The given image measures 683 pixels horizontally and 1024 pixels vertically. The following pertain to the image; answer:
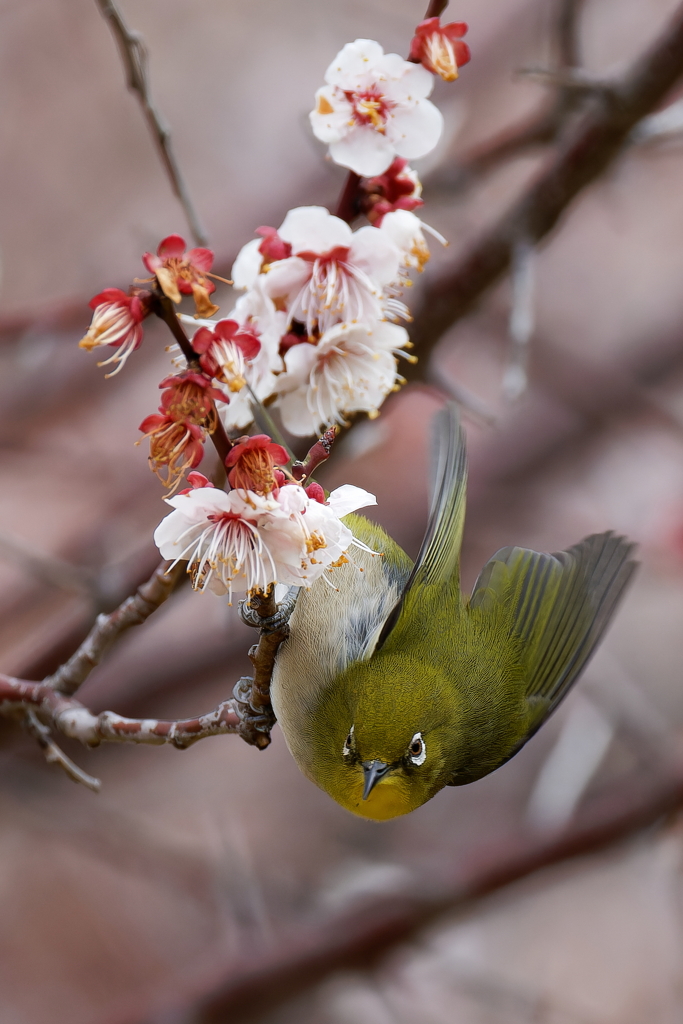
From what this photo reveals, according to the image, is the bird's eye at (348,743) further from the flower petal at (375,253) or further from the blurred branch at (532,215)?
the blurred branch at (532,215)

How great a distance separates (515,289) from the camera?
259 cm

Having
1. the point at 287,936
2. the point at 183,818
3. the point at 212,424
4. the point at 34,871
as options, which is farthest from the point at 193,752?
the point at 212,424

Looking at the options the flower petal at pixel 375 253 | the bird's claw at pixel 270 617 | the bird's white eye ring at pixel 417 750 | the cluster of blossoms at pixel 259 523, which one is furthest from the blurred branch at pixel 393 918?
the flower petal at pixel 375 253

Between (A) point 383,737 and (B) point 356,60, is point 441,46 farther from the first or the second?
(A) point 383,737

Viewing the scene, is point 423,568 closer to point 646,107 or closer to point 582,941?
point 646,107

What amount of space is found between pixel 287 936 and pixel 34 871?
A: 2.04 metres

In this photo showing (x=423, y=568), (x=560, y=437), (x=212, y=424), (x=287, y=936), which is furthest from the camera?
(x=560, y=437)

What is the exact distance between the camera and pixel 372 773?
195 centimetres

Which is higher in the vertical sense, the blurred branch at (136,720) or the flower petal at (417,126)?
the flower petal at (417,126)

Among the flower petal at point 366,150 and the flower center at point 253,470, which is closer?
the flower center at point 253,470

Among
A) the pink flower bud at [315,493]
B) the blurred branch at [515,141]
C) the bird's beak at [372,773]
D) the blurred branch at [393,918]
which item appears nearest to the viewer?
the pink flower bud at [315,493]

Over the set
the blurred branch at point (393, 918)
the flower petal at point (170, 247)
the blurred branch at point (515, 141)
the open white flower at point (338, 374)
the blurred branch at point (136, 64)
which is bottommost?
the blurred branch at point (393, 918)

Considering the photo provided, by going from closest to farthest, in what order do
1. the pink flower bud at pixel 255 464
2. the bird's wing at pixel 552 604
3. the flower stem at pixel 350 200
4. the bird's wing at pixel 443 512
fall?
the pink flower bud at pixel 255 464 < the flower stem at pixel 350 200 < the bird's wing at pixel 443 512 < the bird's wing at pixel 552 604

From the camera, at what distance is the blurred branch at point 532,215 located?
2.65m
